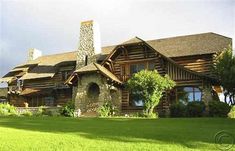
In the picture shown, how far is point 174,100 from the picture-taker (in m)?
34.6

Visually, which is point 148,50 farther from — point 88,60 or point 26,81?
point 26,81

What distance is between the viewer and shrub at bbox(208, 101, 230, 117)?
30219 mm

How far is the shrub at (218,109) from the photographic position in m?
30.2

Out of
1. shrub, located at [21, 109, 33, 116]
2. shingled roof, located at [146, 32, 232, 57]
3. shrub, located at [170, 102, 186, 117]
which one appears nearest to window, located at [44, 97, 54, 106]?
shrub, located at [21, 109, 33, 116]

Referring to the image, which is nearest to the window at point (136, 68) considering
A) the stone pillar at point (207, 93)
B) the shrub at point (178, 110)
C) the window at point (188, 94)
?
the window at point (188, 94)

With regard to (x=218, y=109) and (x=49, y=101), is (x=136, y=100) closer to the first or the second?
(x=218, y=109)

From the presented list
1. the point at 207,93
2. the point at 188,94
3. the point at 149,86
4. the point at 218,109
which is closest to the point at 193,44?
the point at 188,94

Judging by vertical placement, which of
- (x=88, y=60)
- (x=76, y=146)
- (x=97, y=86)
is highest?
(x=88, y=60)

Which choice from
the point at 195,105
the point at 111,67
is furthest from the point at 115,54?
the point at 195,105

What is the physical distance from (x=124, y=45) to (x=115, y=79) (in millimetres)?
3760

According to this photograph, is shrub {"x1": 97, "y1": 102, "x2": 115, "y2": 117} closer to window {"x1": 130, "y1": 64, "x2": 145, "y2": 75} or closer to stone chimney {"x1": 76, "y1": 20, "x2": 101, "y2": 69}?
window {"x1": 130, "y1": 64, "x2": 145, "y2": 75}

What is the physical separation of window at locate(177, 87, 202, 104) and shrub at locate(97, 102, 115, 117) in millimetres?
6685

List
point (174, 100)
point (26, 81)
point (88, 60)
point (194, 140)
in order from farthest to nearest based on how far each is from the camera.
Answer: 1. point (26, 81)
2. point (88, 60)
3. point (174, 100)
4. point (194, 140)

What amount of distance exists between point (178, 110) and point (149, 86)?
3.45 meters
